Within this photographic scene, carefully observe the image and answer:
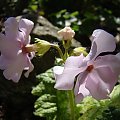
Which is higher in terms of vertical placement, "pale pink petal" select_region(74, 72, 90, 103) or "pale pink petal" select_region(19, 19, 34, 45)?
"pale pink petal" select_region(19, 19, 34, 45)

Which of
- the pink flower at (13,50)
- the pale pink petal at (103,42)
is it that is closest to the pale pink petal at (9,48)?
the pink flower at (13,50)

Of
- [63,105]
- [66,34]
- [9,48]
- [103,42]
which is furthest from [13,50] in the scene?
[63,105]

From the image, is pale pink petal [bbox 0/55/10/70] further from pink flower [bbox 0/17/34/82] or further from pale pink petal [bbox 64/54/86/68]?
pale pink petal [bbox 64/54/86/68]

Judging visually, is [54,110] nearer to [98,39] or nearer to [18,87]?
[18,87]

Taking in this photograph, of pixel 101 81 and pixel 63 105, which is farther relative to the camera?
pixel 63 105

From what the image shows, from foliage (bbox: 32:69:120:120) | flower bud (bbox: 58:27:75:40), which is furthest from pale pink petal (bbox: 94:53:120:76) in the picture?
foliage (bbox: 32:69:120:120)

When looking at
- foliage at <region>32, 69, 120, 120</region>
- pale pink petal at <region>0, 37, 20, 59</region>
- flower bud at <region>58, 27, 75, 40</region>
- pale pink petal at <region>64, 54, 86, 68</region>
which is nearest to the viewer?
pale pink petal at <region>64, 54, 86, 68</region>

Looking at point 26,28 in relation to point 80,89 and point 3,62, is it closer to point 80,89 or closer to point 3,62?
point 3,62

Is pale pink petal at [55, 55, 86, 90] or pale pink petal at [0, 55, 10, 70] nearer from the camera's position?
pale pink petal at [55, 55, 86, 90]

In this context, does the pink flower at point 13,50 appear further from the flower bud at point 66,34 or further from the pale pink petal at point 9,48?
the flower bud at point 66,34
